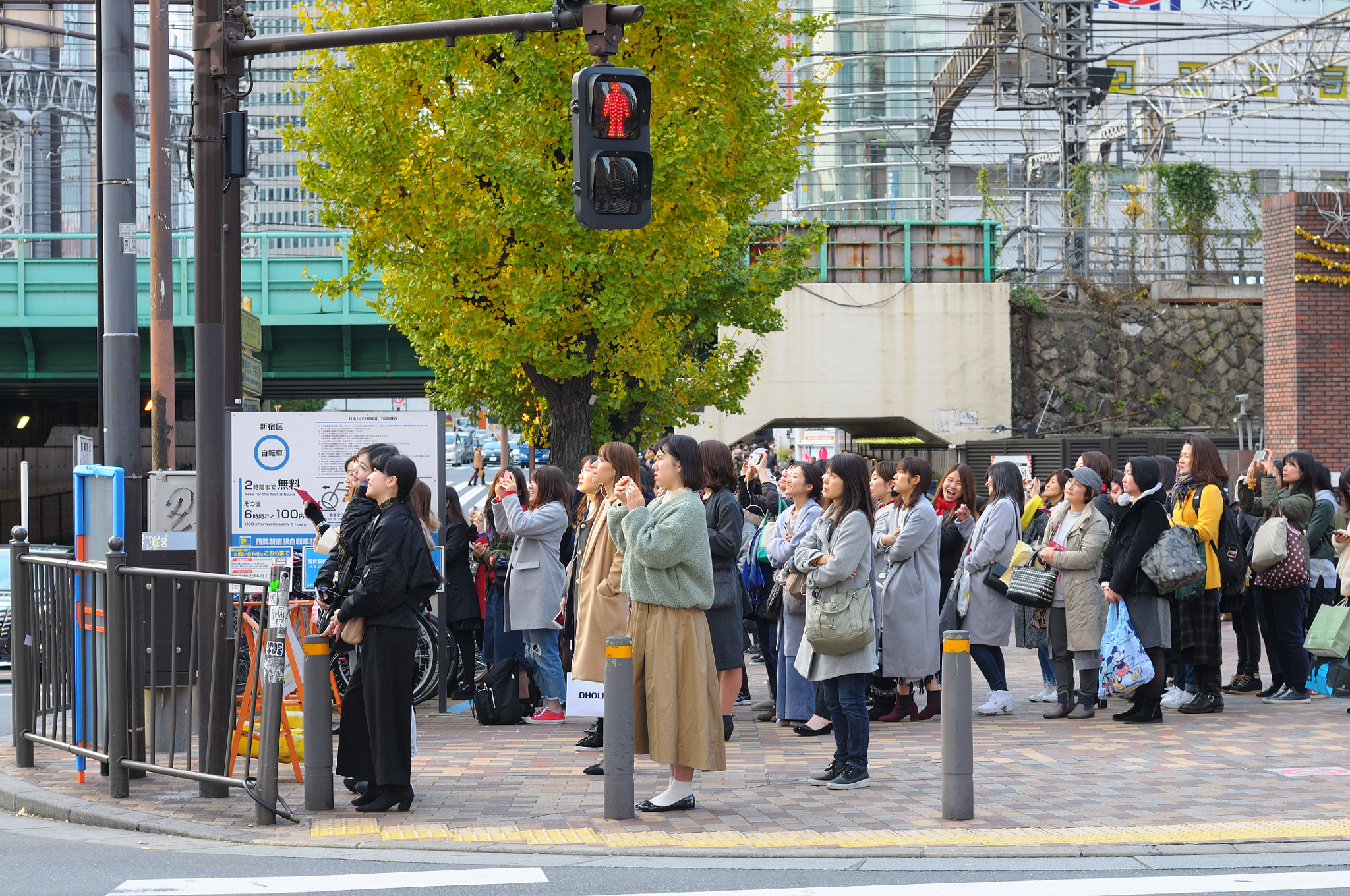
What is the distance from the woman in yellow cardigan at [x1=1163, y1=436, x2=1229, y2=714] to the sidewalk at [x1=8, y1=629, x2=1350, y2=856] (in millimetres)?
443

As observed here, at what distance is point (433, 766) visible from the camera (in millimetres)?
8617

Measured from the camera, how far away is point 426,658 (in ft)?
34.4

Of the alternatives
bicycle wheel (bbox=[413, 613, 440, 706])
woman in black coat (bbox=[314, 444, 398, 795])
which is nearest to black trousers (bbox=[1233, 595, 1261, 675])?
bicycle wheel (bbox=[413, 613, 440, 706])

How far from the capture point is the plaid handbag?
10141 mm

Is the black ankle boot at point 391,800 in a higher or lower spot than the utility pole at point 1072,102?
lower

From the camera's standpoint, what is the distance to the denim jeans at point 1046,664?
10.9m

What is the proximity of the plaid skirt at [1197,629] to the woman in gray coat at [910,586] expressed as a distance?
5.77ft

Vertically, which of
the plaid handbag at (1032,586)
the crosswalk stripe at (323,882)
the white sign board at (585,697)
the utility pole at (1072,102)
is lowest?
the crosswalk stripe at (323,882)

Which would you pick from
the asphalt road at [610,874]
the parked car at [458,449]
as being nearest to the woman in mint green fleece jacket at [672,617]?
the asphalt road at [610,874]

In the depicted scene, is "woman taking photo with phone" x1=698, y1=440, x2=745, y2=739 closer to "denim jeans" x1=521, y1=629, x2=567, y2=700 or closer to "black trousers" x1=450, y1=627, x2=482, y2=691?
"denim jeans" x1=521, y1=629, x2=567, y2=700

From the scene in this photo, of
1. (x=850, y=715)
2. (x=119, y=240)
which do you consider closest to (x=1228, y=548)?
(x=850, y=715)

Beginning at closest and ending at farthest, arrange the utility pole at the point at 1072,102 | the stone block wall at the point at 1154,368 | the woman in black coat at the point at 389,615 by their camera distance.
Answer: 1. the woman in black coat at the point at 389,615
2. the stone block wall at the point at 1154,368
3. the utility pole at the point at 1072,102

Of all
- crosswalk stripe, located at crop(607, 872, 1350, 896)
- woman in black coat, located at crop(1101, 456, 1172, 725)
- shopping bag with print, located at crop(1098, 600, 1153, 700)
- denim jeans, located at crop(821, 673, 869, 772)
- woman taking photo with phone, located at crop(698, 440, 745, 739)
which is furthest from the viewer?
woman in black coat, located at crop(1101, 456, 1172, 725)

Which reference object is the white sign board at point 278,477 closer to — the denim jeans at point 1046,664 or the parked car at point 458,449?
the denim jeans at point 1046,664
